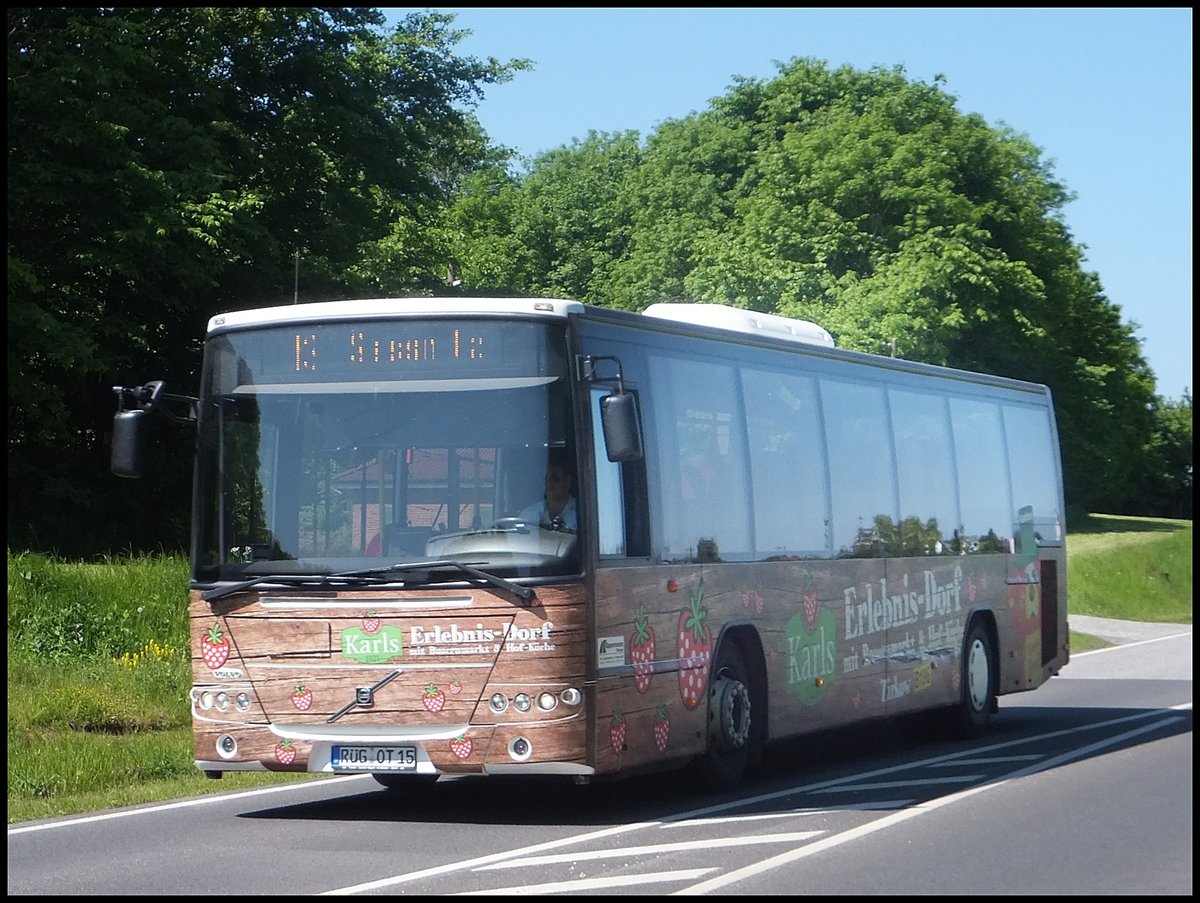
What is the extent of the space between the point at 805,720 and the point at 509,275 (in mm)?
57396

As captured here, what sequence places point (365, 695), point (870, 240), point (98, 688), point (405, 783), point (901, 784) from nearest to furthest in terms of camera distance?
point (365, 695) < point (901, 784) < point (405, 783) < point (98, 688) < point (870, 240)

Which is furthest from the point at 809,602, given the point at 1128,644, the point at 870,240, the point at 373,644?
the point at 870,240

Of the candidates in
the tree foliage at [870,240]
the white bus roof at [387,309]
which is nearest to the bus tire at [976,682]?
the white bus roof at [387,309]

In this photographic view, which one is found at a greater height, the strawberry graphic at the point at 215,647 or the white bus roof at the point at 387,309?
the white bus roof at the point at 387,309

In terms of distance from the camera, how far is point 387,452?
37.9 feet

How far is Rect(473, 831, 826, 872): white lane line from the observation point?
9.86 meters

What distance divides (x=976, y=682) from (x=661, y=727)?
7.14 m

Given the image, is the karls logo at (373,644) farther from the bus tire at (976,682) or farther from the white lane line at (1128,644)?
the white lane line at (1128,644)

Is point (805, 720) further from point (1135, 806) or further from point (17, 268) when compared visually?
point (17, 268)

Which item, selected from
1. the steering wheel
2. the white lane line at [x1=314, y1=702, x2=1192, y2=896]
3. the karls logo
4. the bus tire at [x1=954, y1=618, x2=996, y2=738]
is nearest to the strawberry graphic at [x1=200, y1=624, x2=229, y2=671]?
the karls logo

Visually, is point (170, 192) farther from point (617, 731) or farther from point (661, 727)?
point (617, 731)

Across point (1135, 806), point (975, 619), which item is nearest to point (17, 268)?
point (975, 619)

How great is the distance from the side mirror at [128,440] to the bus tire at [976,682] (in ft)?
30.1

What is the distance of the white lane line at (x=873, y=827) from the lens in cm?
911
